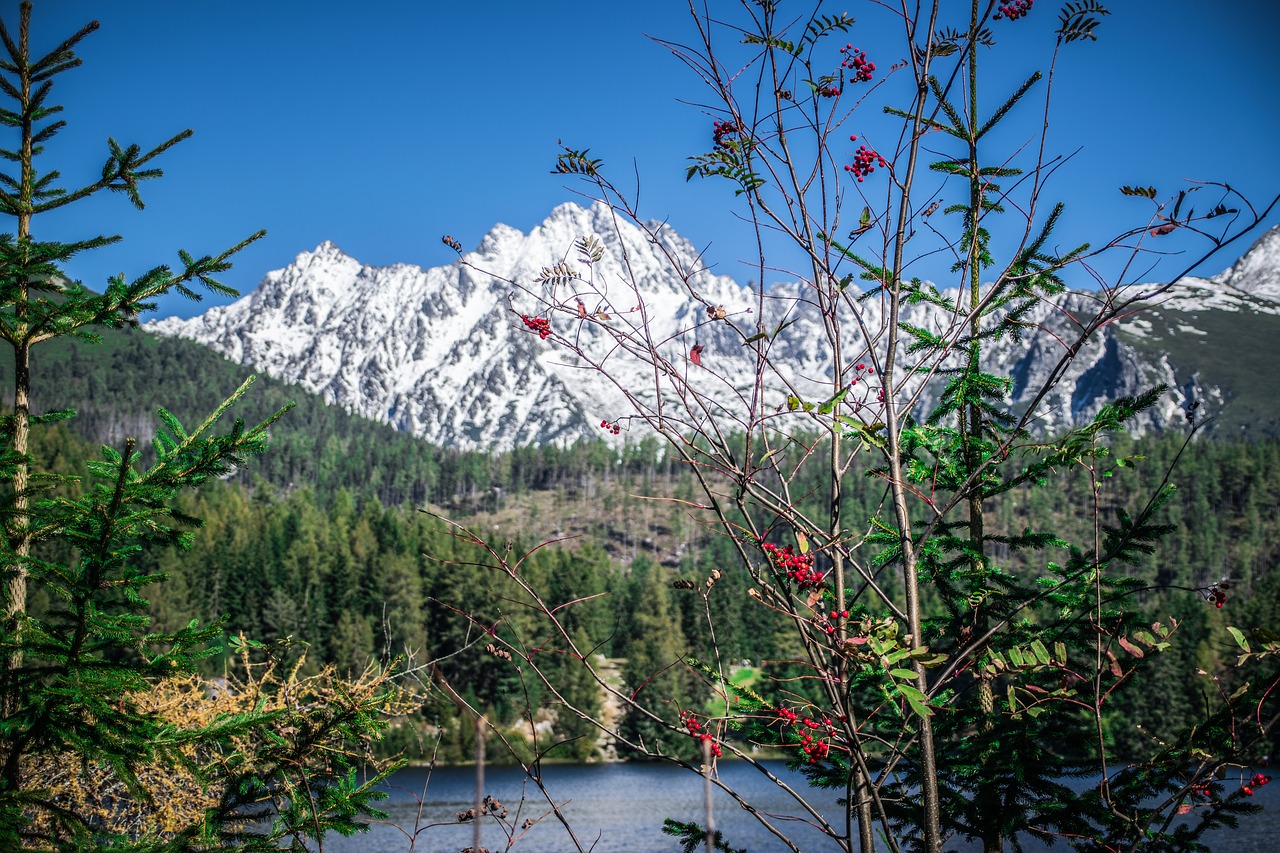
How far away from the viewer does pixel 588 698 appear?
47438mm

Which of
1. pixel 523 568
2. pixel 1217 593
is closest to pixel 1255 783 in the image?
pixel 1217 593

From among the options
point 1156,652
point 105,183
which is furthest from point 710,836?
point 105,183

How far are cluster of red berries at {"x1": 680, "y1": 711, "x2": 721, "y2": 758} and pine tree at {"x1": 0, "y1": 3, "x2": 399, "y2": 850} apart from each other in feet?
6.17

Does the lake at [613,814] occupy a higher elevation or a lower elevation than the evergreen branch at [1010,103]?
lower

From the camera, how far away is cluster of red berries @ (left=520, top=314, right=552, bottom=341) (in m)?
2.62

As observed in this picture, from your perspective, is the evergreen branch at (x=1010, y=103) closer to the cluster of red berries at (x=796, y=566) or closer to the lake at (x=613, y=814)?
the cluster of red berries at (x=796, y=566)

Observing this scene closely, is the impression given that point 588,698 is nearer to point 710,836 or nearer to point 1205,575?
point 710,836

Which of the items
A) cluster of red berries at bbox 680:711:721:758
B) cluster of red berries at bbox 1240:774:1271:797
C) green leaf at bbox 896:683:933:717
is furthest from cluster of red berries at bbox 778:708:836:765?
cluster of red berries at bbox 1240:774:1271:797

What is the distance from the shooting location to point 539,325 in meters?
2.71

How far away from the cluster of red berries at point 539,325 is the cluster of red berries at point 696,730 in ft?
3.51

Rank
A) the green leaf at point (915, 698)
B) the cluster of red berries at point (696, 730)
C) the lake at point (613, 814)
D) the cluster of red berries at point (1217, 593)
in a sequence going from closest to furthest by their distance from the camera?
the green leaf at point (915, 698) → the cluster of red berries at point (696, 730) → the cluster of red berries at point (1217, 593) → the lake at point (613, 814)

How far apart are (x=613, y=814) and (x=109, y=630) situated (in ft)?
124

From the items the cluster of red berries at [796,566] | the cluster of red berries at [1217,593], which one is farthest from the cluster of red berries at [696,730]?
the cluster of red berries at [1217,593]

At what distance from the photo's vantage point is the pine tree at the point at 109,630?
162 inches
